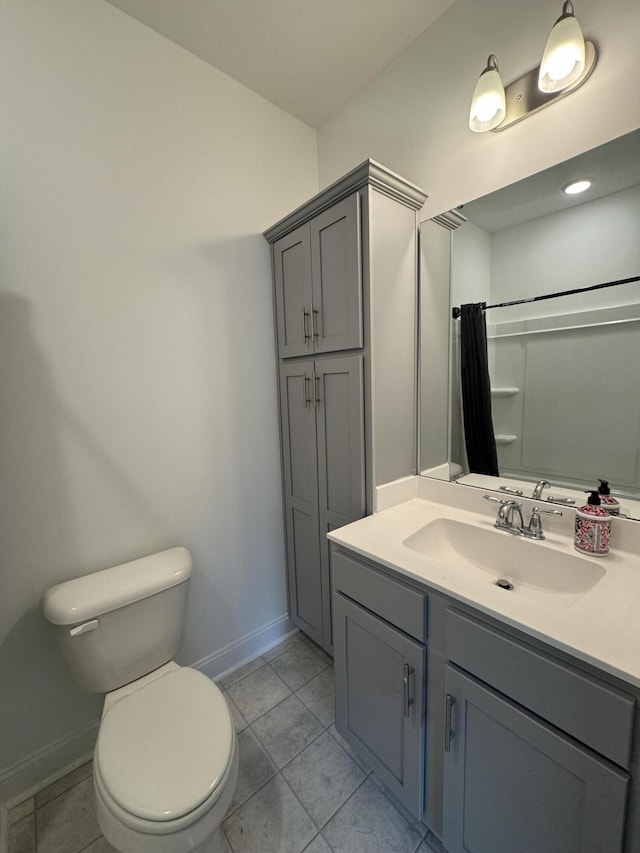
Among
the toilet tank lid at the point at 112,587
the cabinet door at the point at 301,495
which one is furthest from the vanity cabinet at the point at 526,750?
the toilet tank lid at the point at 112,587

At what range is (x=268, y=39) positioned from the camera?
1.37m

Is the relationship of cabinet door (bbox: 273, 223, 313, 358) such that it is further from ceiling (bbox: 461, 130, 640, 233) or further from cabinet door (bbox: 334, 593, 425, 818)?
cabinet door (bbox: 334, 593, 425, 818)

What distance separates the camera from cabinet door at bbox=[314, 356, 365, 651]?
139 centimetres

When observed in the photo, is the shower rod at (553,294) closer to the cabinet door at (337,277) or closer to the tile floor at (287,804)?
the cabinet door at (337,277)

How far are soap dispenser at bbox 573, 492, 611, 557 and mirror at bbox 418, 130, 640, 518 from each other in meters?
0.11

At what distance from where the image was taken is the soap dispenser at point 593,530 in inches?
39.0

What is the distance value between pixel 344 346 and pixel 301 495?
0.76 meters

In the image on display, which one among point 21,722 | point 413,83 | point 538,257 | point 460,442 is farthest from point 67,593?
point 413,83

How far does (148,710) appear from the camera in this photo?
107 cm

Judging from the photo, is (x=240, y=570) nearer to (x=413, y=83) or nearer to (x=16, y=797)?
(x=16, y=797)

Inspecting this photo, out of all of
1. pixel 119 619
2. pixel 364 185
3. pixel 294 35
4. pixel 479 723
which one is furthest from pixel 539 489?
pixel 294 35

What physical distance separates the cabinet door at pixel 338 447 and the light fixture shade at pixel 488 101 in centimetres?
86

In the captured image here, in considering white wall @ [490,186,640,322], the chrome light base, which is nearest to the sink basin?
white wall @ [490,186,640,322]

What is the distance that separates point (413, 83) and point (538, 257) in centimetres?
91
